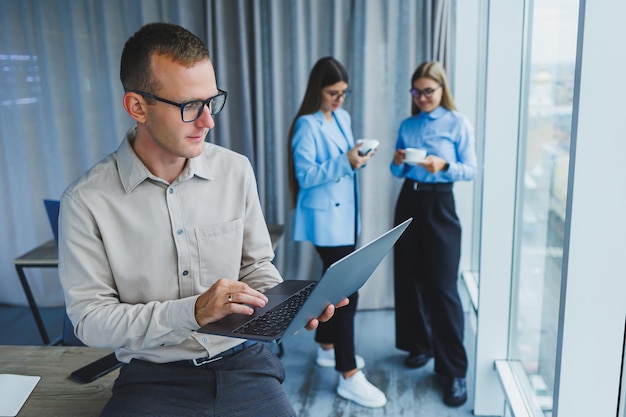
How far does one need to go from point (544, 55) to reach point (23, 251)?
12.0 feet

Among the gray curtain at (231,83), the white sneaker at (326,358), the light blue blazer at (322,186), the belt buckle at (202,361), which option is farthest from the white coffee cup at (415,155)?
the belt buckle at (202,361)

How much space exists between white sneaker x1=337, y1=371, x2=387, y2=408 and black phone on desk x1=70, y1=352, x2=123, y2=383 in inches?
56.8

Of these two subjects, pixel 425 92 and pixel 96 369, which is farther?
pixel 425 92

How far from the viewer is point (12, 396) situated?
1.60 meters

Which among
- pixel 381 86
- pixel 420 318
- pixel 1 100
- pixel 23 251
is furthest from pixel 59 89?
pixel 420 318

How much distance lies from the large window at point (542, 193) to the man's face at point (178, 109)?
124 centimetres

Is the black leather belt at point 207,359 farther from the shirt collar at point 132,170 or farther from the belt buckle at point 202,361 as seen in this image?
the shirt collar at point 132,170

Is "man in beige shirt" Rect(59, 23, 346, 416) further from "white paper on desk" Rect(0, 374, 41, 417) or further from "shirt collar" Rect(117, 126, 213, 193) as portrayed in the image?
"white paper on desk" Rect(0, 374, 41, 417)

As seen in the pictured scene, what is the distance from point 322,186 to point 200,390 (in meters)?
1.56

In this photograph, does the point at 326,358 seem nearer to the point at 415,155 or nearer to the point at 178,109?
the point at 415,155

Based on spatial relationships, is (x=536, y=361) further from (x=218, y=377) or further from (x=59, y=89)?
(x=59, y=89)

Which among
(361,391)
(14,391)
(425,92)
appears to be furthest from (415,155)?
(14,391)

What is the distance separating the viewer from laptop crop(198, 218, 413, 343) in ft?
4.39

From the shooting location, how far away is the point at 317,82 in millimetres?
2996
